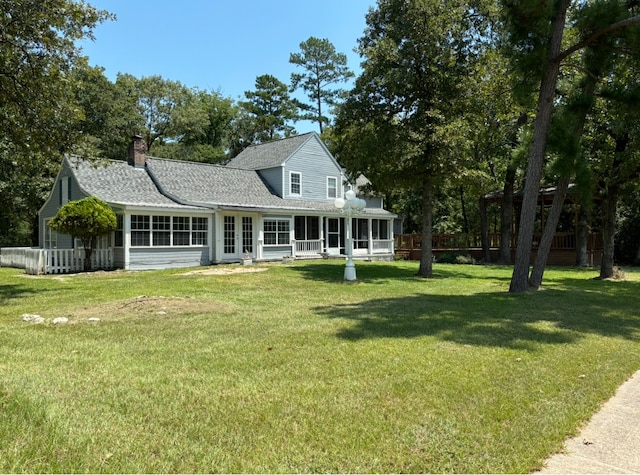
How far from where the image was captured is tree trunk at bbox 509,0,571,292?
437 inches

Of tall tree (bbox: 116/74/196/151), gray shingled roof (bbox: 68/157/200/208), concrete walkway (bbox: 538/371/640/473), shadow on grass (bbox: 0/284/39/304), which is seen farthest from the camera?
tall tree (bbox: 116/74/196/151)

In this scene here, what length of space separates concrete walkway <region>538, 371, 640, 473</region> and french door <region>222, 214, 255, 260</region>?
17641 mm

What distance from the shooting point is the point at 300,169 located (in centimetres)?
2519

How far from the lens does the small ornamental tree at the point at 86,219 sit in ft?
51.8

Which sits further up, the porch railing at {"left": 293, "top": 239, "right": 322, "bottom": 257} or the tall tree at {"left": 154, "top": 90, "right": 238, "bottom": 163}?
the tall tree at {"left": 154, "top": 90, "right": 238, "bottom": 163}

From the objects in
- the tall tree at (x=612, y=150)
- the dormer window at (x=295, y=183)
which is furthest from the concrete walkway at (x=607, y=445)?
the dormer window at (x=295, y=183)

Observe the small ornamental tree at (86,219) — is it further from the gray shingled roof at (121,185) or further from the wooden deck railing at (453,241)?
the wooden deck railing at (453,241)

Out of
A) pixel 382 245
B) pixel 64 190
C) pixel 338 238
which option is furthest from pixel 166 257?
pixel 382 245

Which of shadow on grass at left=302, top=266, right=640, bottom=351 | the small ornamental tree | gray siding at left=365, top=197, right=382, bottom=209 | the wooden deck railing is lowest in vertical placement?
shadow on grass at left=302, top=266, right=640, bottom=351

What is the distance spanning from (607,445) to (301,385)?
7.86 ft

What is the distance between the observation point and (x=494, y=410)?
3.68m

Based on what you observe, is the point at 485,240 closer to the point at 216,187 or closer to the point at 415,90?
the point at 415,90

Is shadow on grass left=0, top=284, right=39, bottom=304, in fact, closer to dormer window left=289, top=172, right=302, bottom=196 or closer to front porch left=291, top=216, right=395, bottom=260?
front porch left=291, top=216, right=395, bottom=260

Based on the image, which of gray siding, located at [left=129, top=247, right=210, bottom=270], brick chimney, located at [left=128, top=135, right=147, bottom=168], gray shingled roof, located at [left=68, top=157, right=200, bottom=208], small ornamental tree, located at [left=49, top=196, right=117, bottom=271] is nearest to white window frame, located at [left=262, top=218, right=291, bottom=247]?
gray siding, located at [left=129, top=247, right=210, bottom=270]
